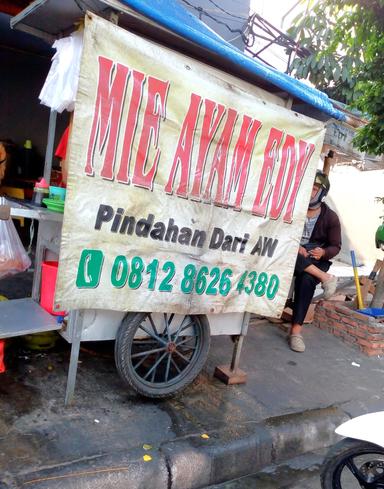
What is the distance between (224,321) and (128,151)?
5.64 ft

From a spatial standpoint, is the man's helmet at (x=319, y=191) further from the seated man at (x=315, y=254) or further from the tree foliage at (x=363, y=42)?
the tree foliage at (x=363, y=42)

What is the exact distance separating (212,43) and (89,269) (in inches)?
65.3

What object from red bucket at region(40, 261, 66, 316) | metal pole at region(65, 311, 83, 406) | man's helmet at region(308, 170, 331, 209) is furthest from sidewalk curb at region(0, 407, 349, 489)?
man's helmet at region(308, 170, 331, 209)

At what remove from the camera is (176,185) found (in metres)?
2.95

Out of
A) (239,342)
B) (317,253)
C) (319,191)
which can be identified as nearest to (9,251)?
(239,342)

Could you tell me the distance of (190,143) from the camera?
2.97 m

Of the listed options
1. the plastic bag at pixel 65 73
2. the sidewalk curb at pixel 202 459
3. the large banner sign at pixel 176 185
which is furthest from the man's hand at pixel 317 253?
the plastic bag at pixel 65 73

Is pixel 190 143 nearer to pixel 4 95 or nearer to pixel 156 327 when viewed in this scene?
pixel 156 327

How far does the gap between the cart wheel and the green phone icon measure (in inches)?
18.1

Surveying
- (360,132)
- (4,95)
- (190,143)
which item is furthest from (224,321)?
(4,95)

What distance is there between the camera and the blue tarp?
2.62 metres

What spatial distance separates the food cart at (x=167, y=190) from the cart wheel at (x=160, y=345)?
0.03 feet

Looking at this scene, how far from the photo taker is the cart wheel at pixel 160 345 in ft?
10.0

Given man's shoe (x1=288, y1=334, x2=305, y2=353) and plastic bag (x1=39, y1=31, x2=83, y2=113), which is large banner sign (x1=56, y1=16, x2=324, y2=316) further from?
man's shoe (x1=288, y1=334, x2=305, y2=353)
